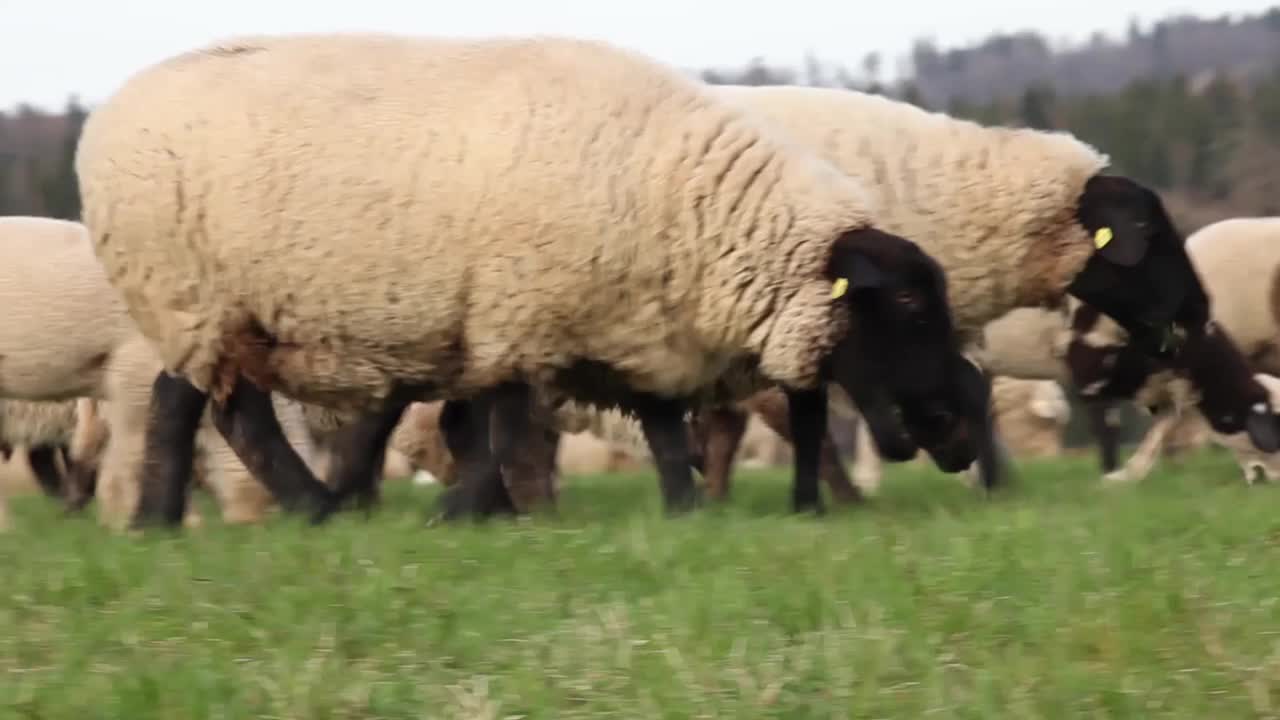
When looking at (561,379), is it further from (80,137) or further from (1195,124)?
(1195,124)

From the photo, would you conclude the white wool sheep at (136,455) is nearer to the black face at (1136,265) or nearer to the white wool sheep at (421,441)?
the white wool sheep at (421,441)

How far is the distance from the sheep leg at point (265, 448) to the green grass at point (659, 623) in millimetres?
1869

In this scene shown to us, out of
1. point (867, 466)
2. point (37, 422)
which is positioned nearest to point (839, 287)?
point (867, 466)

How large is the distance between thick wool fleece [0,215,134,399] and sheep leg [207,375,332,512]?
136 cm

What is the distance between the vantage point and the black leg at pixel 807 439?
820cm

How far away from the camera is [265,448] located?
321 inches

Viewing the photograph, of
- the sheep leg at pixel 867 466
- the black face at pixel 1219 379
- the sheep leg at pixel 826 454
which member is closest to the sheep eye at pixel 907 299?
the sheep leg at pixel 826 454

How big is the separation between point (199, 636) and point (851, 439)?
95.4ft

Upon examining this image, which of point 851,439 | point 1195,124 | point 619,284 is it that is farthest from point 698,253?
point 1195,124

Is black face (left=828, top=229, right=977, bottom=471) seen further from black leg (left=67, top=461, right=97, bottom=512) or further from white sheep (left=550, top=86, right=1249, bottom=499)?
black leg (left=67, top=461, right=97, bottom=512)

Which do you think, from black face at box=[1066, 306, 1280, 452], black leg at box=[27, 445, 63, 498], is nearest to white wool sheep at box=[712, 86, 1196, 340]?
black face at box=[1066, 306, 1280, 452]

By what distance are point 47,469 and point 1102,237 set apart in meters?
9.55

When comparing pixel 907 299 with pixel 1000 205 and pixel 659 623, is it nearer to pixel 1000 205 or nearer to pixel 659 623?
pixel 1000 205

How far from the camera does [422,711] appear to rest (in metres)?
4.32
